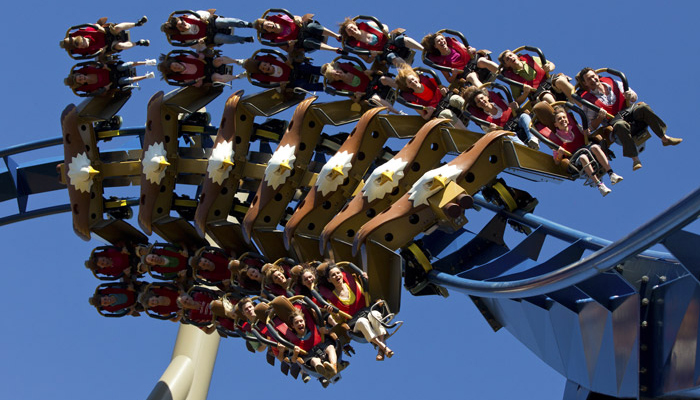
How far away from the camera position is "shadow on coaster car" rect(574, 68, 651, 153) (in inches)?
402

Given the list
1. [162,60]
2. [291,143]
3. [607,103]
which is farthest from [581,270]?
[162,60]

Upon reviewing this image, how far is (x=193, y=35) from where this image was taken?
12492 millimetres

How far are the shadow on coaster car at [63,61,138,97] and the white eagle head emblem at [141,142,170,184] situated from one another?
107 cm

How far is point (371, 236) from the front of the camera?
10.4 metres

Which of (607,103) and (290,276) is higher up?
(607,103)

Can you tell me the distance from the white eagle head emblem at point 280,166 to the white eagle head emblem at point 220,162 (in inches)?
18.4

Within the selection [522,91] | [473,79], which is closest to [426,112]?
[473,79]

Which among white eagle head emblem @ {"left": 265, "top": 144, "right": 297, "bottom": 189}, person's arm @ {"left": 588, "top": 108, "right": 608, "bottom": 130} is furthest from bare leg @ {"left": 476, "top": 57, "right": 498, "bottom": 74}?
white eagle head emblem @ {"left": 265, "top": 144, "right": 297, "bottom": 189}

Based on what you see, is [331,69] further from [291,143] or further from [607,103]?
[607,103]

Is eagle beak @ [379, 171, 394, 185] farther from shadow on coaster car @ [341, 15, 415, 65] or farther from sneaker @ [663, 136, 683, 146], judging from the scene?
sneaker @ [663, 136, 683, 146]

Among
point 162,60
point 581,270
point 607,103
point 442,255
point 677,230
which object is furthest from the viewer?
point 162,60

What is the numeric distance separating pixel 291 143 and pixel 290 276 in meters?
1.39

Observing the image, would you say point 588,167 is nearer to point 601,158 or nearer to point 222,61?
point 601,158

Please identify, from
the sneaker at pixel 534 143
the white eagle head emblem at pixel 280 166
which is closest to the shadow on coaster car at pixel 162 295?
the white eagle head emblem at pixel 280 166
